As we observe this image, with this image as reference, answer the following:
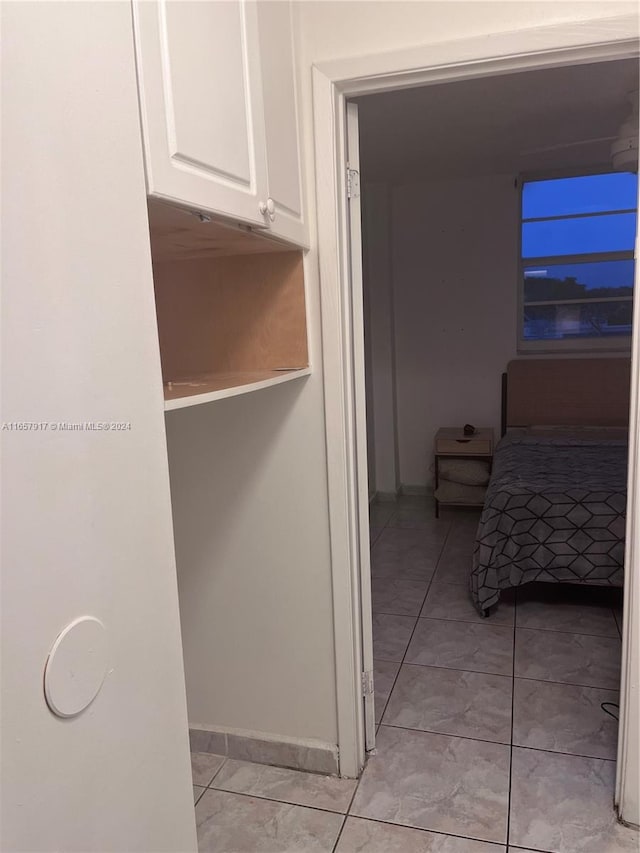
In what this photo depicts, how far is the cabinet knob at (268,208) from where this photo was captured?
141 cm

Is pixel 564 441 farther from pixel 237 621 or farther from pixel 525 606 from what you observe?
pixel 237 621

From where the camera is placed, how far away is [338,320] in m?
1.78

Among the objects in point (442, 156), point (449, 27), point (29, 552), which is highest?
point (442, 156)

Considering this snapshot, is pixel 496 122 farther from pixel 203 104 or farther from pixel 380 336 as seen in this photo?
pixel 203 104

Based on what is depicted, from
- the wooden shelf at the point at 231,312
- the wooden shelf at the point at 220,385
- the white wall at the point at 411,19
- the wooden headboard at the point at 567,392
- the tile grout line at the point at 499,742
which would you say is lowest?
the tile grout line at the point at 499,742

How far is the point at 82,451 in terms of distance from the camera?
80cm

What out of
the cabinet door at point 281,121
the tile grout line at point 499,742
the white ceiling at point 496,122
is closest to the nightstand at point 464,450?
the white ceiling at point 496,122

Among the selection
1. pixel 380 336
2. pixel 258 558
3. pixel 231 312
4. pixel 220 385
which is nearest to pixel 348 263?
pixel 231 312

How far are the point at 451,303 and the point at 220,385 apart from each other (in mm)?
3697

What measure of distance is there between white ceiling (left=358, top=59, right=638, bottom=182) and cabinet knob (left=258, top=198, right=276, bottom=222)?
5.16 ft

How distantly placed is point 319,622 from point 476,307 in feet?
11.2

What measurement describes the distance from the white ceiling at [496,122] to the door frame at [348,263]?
112 centimetres

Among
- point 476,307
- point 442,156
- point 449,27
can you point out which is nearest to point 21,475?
point 449,27

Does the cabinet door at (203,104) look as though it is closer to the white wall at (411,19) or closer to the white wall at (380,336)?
the white wall at (411,19)
